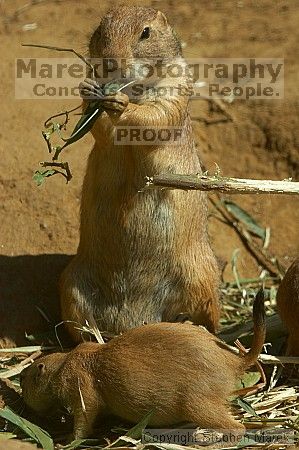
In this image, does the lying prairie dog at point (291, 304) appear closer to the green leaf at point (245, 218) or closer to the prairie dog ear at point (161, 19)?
the prairie dog ear at point (161, 19)

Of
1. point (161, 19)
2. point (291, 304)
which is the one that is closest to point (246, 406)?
point (291, 304)

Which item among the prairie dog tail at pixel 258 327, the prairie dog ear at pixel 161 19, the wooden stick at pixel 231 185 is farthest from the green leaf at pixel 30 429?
the prairie dog ear at pixel 161 19

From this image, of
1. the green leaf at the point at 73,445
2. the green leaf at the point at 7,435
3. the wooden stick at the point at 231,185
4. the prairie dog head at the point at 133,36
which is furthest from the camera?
the prairie dog head at the point at 133,36

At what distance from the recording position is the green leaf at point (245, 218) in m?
10.1

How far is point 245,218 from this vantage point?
10.2 meters

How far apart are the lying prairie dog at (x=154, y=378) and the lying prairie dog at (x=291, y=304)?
777 mm

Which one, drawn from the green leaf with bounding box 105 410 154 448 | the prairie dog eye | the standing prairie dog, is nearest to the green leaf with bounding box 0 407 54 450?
the green leaf with bounding box 105 410 154 448

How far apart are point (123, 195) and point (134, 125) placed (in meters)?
0.66

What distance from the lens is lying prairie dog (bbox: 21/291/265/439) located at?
623cm

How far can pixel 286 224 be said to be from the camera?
10.3 m

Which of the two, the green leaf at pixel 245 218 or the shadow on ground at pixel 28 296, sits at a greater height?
the green leaf at pixel 245 218

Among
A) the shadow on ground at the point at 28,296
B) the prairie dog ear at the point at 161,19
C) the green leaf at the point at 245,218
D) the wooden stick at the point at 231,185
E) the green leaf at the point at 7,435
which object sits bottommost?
the green leaf at the point at 7,435

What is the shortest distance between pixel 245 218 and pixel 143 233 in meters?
2.77

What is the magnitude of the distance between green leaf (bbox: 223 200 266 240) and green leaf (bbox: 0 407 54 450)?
13.3 ft
